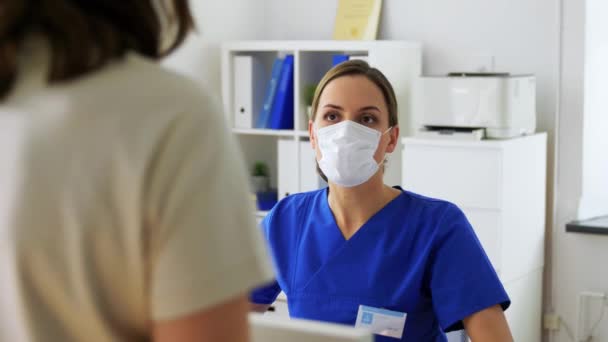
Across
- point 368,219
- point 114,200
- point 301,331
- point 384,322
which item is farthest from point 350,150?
point 114,200

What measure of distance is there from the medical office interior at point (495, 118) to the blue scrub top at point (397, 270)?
4.90 ft

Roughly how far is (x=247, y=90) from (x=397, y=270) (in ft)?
7.73

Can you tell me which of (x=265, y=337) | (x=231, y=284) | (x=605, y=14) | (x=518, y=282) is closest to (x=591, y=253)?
(x=518, y=282)

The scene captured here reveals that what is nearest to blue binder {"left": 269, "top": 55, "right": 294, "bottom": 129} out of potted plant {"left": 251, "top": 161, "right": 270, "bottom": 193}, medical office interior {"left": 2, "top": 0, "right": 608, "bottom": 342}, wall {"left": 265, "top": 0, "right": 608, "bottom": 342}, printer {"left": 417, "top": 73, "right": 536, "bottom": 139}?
medical office interior {"left": 2, "top": 0, "right": 608, "bottom": 342}

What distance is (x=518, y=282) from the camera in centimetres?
359

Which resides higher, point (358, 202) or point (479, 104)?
point (479, 104)

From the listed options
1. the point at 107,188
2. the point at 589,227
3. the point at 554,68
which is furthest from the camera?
the point at 554,68

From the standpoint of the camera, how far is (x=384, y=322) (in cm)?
184

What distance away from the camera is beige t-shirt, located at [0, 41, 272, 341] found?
69 cm

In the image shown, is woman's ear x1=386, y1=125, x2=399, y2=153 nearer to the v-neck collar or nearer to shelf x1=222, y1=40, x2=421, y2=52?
the v-neck collar

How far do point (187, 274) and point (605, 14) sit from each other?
137 inches

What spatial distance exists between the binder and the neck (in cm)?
212

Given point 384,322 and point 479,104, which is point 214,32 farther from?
point 384,322

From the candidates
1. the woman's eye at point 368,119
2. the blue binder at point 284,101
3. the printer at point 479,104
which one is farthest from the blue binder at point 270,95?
the woman's eye at point 368,119
